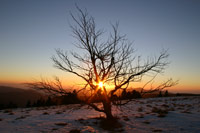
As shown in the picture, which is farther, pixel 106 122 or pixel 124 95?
pixel 106 122

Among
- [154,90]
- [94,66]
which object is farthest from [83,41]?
[154,90]

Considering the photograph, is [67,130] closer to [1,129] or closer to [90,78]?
[90,78]

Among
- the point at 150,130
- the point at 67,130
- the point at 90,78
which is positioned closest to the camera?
the point at 150,130

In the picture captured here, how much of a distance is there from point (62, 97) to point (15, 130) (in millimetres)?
3079

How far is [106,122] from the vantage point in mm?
8086

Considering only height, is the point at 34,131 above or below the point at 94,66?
below

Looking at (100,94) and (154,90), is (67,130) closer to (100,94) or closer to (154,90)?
(100,94)

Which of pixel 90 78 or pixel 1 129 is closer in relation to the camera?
pixel 1 129

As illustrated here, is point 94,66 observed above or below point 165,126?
above

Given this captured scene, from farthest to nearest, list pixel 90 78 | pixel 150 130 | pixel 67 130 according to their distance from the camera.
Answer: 1. pixel 90 78
2. pixel 67 130
3. pixel 150 130

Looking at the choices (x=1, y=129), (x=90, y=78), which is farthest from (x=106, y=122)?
(x=1, y=129)

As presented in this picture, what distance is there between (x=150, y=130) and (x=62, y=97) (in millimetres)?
4926

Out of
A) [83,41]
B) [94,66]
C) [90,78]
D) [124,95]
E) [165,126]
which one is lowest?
[165,126]

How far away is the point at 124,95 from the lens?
7496 millimetres
